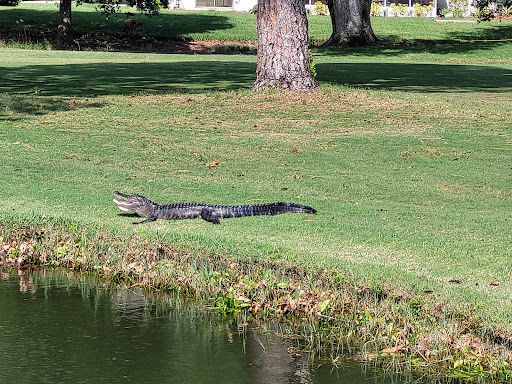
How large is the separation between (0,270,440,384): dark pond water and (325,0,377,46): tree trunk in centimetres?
3227

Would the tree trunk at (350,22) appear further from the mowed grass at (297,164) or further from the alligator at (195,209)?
the alligator at (195,209)

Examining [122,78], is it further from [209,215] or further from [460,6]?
[460,6]

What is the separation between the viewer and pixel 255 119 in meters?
16.4

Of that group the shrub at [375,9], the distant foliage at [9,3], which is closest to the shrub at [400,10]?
the shrub at [375,9]

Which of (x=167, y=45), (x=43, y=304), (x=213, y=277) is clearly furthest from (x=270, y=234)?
(x=167, y=45)

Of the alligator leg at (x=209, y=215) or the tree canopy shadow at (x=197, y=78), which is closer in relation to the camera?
the alligator leg at (x=209, y=215)

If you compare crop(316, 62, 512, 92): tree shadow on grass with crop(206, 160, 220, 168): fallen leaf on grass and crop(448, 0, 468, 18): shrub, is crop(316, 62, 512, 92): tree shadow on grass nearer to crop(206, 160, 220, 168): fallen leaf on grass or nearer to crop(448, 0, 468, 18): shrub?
crop(206, 160, 220, 168): fallen leaf on grass

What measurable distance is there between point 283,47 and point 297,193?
7.74m

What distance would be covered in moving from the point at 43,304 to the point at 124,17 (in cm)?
4609

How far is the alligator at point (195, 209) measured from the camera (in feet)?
29.9

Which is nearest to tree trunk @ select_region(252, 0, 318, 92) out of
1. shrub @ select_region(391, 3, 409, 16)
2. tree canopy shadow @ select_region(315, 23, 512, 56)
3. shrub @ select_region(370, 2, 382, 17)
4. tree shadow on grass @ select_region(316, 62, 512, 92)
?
tree shadow on grass @ select_region(316, 62, 512, 92)

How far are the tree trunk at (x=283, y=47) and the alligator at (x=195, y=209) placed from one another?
9076 mm

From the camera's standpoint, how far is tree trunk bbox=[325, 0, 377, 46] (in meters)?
38.3

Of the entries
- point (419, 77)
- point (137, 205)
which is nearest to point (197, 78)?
point (419, 77)
